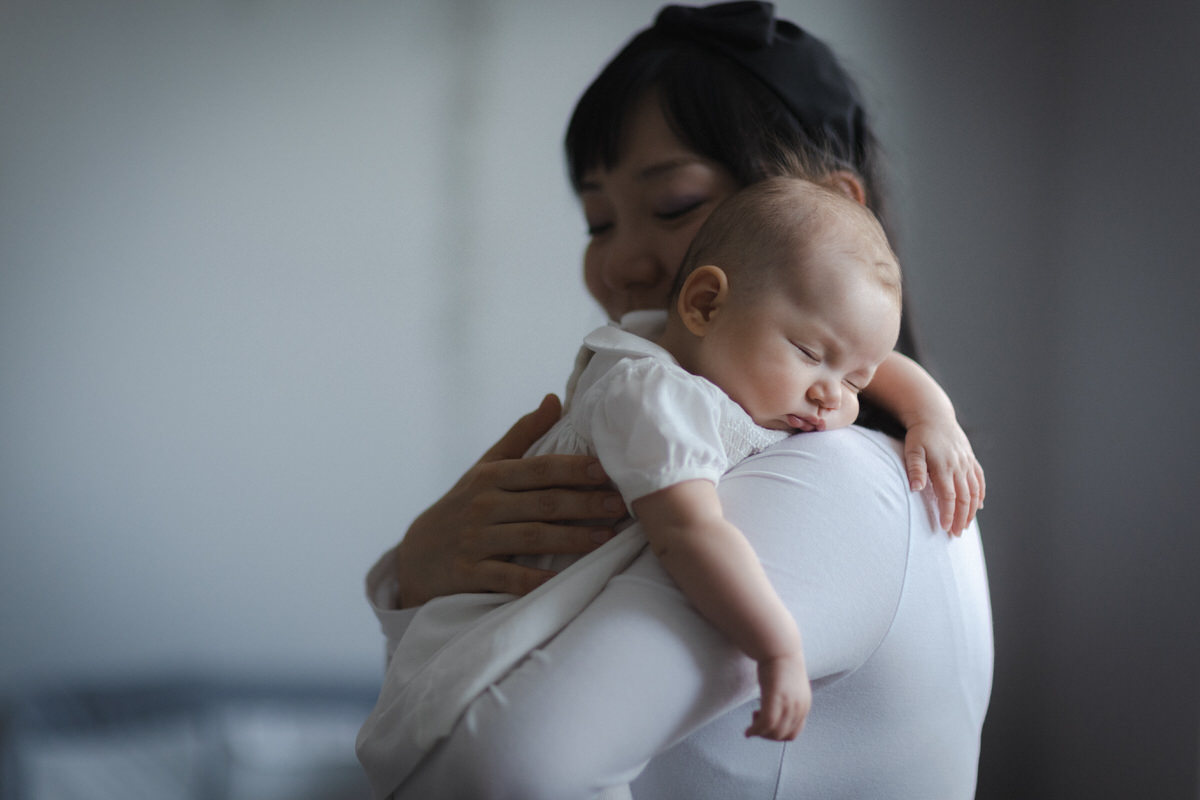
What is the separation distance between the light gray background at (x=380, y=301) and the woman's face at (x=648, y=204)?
3.52 feet

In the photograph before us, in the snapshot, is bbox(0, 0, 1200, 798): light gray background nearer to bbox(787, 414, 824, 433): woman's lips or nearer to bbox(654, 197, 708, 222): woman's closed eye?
bbox(654, 197, 708, 222): woman's closed eye

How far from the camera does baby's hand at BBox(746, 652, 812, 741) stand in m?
0.59

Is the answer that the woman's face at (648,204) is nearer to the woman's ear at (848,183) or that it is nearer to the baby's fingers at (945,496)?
the woman's ear at (848,183)

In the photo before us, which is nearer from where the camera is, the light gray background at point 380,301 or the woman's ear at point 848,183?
the woman's ear at point 848,183

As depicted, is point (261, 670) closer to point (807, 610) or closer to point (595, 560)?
point (595, 560)

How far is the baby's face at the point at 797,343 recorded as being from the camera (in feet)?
2.59

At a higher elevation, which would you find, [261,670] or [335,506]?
[335,506]

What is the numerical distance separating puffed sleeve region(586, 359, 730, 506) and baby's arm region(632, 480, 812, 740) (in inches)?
1.6

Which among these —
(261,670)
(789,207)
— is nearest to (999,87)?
(789,207)

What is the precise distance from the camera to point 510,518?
2.76 feet

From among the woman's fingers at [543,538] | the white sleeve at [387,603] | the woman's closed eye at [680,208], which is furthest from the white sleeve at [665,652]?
the woman's closed eye at [680,208]

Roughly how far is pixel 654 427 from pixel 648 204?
0.58m

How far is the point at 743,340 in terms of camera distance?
0.80 meters

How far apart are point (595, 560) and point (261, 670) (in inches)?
71.6
